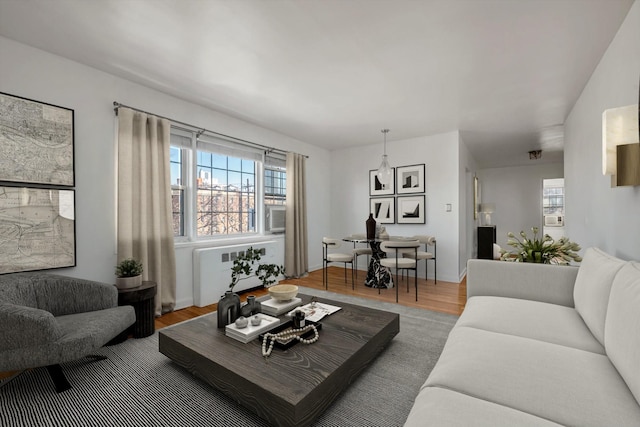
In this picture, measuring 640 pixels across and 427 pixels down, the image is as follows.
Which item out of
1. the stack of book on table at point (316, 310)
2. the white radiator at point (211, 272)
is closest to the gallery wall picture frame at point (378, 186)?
the white radiator at point (211, 272)

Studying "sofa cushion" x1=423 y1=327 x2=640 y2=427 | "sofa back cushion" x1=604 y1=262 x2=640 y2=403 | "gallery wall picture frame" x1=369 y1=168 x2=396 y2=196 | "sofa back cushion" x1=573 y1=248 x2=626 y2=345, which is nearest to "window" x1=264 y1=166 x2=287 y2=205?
"gallery wall picture frame" x1=369 y1=168 x2=396 y2=196

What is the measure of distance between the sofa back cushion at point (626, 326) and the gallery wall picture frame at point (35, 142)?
149 inches

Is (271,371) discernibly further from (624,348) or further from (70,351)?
(624,348)

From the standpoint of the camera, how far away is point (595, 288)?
154 centimetres

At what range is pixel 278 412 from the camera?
135 centimetres

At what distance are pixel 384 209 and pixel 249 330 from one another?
4101 millimetres

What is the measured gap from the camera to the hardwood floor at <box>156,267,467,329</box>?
3.27 m

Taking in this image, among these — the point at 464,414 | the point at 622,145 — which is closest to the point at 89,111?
the point at 464,414

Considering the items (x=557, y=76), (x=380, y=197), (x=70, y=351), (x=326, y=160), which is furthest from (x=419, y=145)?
(x=70, y=351)

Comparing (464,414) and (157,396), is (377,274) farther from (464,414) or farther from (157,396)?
(464,414)

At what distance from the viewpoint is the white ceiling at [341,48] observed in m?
1.95

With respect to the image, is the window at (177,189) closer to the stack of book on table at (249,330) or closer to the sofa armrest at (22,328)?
the sofa armrest at (22,328)

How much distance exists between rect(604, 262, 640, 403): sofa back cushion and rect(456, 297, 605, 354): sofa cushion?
0.63 ft

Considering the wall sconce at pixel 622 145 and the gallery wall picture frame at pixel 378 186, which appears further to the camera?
the gallery wall picture frame at pixel 378 186
